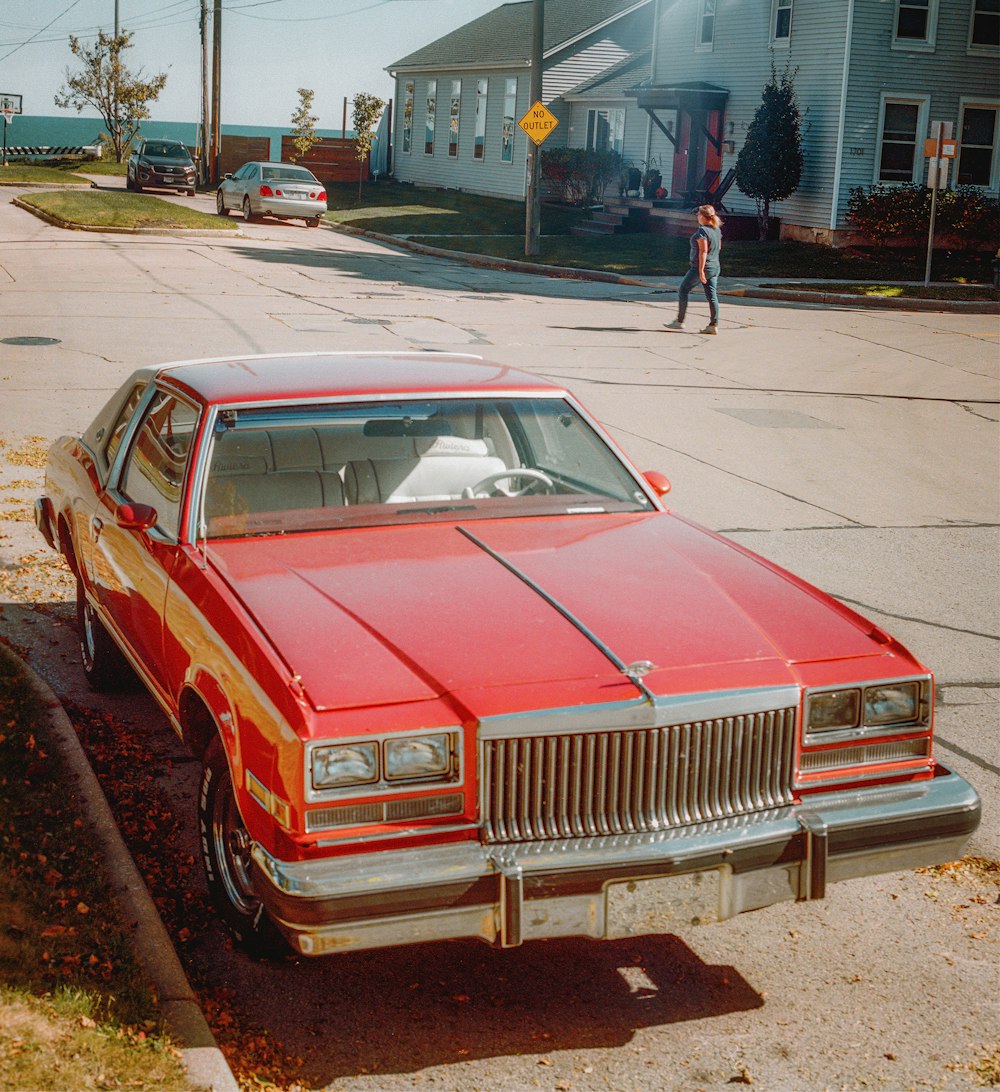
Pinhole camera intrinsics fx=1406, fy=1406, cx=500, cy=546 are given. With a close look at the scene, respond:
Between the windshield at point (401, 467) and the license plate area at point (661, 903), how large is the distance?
178 cm

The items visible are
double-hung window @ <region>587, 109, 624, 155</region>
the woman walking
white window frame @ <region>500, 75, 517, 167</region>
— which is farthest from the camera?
white window frame @ <region>500, 75, 517, 167</region>

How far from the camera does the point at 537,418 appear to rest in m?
5.58

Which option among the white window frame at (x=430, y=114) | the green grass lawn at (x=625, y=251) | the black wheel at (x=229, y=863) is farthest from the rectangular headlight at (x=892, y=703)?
the white window frame at (x=430, y=114)

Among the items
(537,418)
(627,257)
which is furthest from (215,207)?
(537,418)

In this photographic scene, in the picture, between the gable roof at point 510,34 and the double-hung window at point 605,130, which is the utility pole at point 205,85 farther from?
the double-hung window at point 605,130

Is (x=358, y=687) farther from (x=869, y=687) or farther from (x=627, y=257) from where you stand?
(x=627, y=257)

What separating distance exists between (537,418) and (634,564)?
1.12 meters

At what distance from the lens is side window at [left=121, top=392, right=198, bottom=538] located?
5121 mm

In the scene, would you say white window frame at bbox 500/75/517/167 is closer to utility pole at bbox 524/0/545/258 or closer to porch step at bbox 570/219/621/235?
porch step at bbox 570/219/621/235

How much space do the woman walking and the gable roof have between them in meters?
27.7

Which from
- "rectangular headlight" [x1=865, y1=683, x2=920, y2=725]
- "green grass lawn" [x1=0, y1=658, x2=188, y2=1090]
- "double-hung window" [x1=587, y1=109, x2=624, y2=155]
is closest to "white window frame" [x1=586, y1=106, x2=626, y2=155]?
"double-hung window" [x1=587, y1=109, x2=624, y2=155]

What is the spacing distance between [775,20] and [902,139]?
4.62 metres

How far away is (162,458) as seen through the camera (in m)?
5.50

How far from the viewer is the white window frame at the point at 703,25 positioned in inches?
1460
